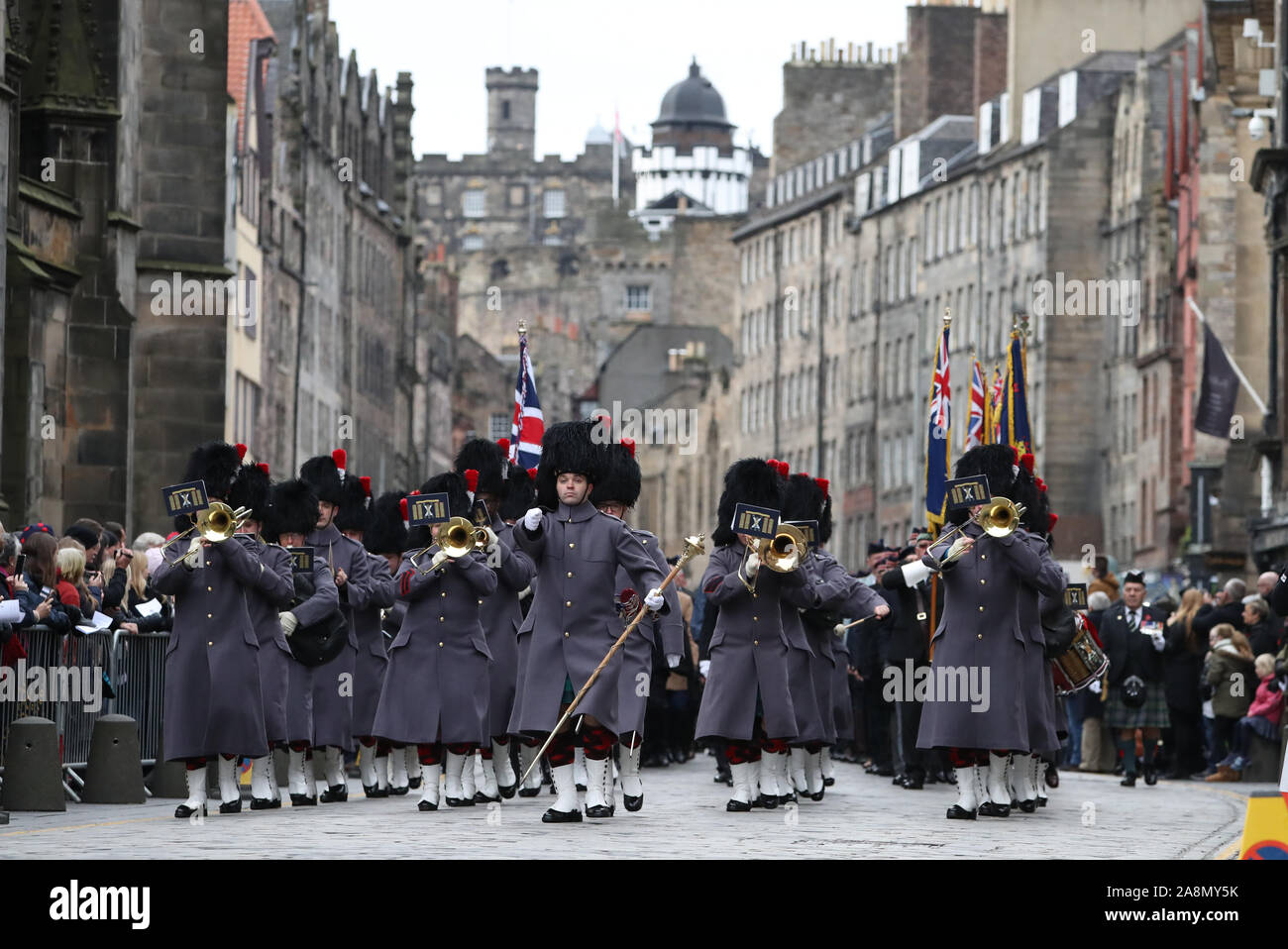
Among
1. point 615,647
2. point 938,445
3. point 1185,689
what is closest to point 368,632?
point 615,647

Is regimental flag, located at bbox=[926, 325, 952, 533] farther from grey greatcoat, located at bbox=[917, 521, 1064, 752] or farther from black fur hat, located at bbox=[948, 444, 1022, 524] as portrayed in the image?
grey greatcoat, located at bbox=[917, 521, 1064, 752]

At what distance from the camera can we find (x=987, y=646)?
1877 centimetres

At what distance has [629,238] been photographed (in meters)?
156

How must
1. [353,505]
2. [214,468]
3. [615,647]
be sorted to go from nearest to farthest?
1. [615,647]
2. [214,468]
3. [353,505]

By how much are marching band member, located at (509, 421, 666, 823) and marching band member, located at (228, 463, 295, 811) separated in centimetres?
190

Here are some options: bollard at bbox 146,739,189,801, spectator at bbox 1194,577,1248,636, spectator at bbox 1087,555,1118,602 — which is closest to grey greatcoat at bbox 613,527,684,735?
bollard at bbox 146,739,189,801

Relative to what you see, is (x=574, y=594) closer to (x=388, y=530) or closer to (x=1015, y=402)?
(x=388, y=530)

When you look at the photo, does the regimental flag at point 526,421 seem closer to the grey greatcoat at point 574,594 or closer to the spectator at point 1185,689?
the grey greatcoat at point 574,594

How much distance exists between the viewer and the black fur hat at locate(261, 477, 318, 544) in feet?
63.5

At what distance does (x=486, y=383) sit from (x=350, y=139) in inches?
1795

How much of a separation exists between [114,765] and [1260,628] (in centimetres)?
1160
